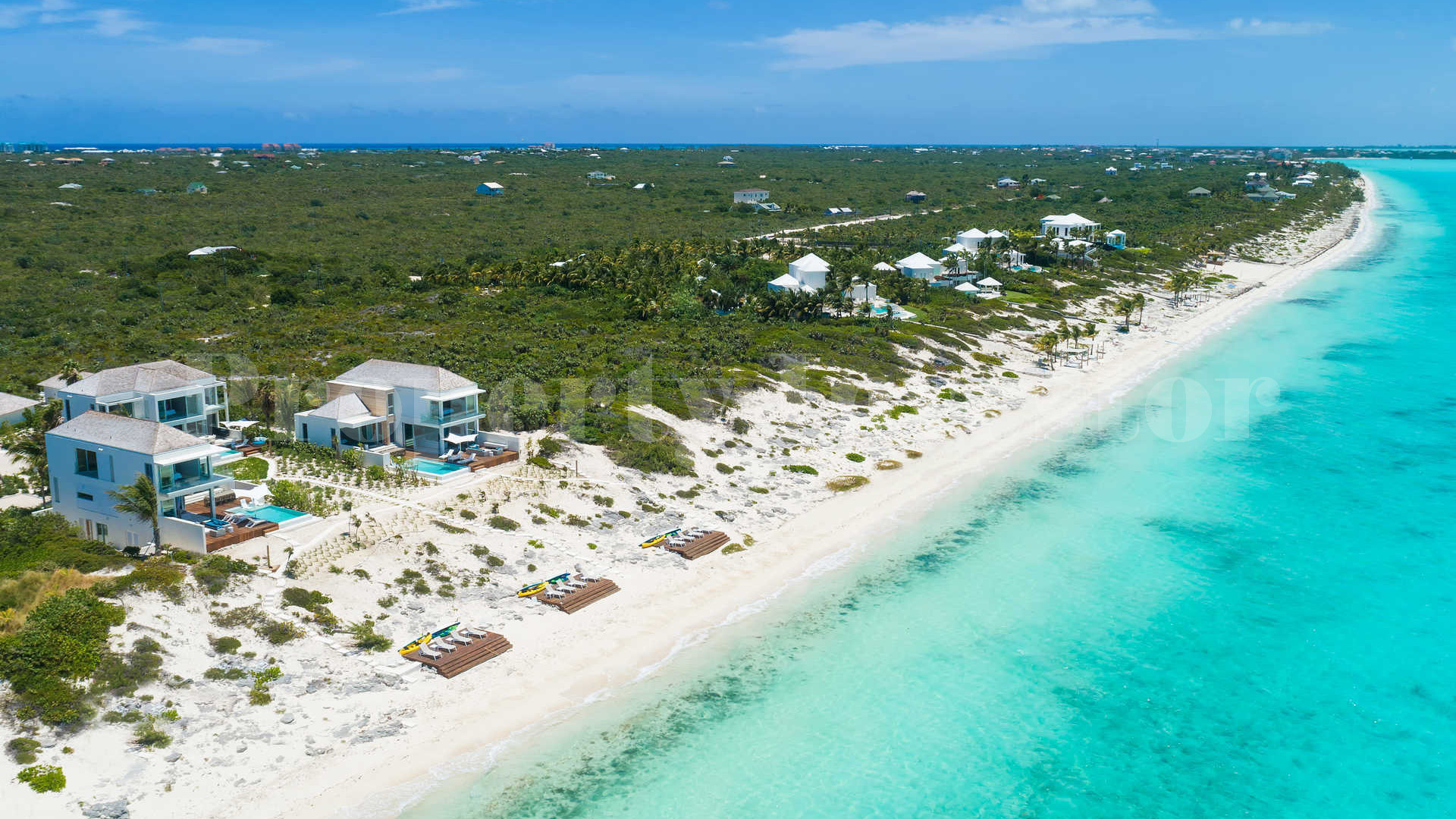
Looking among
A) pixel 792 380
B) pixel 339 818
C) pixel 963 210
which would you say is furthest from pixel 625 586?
pixel 963 210

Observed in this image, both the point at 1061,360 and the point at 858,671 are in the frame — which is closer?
the point at 858,671

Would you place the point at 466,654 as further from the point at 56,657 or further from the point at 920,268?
the point at 920,268

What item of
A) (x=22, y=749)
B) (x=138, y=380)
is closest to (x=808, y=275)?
(x=138, y=380)

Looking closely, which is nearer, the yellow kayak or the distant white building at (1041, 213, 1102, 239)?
the yellow kayak

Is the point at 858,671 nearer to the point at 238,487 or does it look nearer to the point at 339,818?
the point at 339,818

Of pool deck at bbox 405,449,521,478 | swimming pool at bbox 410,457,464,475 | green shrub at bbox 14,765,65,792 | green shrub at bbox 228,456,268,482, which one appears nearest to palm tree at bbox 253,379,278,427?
green shrub at bbox 228,456,268,482

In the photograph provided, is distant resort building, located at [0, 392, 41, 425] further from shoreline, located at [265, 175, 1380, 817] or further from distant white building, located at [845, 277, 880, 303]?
distant white building, located at [845, 277, 880, 303]

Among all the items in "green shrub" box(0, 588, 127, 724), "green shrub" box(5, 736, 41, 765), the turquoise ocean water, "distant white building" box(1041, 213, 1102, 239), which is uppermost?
"distant white building" box(1041, 213, 1102, 239)

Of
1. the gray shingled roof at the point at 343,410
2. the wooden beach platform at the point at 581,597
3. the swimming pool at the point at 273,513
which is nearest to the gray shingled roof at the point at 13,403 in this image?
the gray shingled roof at the point at 343,410
